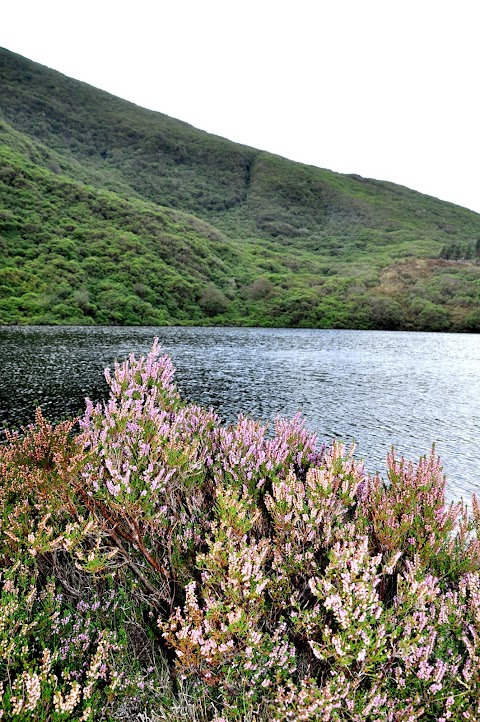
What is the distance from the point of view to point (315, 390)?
31500 millimetres

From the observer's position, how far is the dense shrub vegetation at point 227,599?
2873mm

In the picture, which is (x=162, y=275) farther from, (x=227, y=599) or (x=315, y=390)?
(x=227, y=599)

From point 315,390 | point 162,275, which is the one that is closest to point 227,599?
point 315,390

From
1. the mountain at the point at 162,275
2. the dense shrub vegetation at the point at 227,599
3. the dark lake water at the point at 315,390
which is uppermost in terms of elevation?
the mountain at the point at 162,275

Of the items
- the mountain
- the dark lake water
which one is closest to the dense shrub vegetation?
the dark lake water

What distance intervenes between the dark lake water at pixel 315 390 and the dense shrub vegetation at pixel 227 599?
328 cm

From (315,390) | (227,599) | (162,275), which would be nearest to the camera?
(227,599)

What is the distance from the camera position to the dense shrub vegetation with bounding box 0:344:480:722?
113 inches

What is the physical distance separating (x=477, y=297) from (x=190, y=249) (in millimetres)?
85542

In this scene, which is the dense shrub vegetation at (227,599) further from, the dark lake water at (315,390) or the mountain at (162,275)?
the mountain at (162,275)

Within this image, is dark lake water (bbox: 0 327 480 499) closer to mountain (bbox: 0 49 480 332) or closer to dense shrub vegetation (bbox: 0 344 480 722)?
dense shrub vegetation (bbox: 0 344 480 722)

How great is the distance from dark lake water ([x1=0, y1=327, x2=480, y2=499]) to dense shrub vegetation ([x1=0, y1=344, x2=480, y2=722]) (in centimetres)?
328

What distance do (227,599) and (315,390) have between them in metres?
28.9

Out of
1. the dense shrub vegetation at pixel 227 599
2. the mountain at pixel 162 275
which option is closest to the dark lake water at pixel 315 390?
the dense shrub vegetation at pixel 227 599
